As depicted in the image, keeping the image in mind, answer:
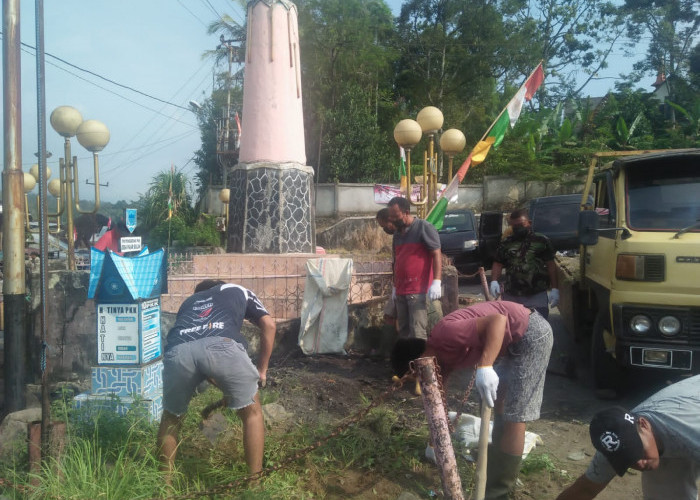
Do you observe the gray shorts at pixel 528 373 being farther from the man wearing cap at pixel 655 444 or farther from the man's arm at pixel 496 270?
the man's arm at pixel 496 270

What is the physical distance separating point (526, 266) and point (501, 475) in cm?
258

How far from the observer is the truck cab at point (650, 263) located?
4.67m

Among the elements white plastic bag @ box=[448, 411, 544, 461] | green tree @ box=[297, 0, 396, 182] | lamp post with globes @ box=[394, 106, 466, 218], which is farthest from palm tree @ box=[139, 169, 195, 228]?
white plastic bag @ box=[448, 411, 544, 461]

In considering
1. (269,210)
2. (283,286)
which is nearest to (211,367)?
(283,286)

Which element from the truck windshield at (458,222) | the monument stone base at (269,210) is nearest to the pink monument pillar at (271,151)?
the monument stone base at (269,210)

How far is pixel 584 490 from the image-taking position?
255cm

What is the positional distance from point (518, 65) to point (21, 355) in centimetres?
2527

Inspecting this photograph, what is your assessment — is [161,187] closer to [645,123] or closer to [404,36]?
[404,36]

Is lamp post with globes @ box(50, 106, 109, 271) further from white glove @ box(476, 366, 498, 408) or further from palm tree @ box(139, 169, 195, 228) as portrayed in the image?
palm tree @ box(139, 169, 195, 228)

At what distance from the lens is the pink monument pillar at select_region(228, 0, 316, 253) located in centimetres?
907

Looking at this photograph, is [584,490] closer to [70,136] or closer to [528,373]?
[528,373]

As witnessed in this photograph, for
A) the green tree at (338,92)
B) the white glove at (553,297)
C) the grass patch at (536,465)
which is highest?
the green tree at (338,92)

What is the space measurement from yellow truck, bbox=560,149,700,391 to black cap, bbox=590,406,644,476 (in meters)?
2.84

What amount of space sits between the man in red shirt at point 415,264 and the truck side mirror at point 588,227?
1316 mm
